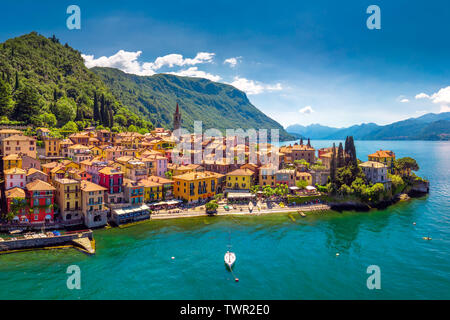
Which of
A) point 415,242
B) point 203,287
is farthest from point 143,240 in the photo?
point 415,242

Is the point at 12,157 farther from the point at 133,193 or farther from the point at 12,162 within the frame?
the point at 133,193

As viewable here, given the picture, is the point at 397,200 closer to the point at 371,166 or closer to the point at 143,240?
the point at 371,166

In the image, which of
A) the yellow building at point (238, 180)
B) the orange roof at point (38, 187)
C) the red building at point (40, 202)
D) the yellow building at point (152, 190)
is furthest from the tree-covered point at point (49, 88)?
the yellow building at point (238, 180)

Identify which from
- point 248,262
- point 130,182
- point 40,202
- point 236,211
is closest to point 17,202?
point 40,202

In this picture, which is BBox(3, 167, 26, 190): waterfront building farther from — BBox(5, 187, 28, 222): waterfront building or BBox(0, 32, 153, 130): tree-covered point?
BBox(0, 32, 153, 130): tree-covered point
